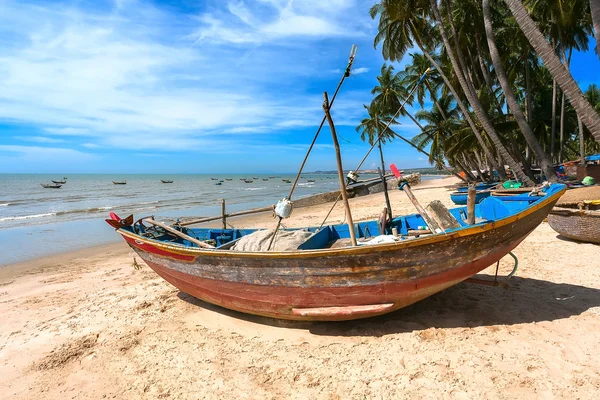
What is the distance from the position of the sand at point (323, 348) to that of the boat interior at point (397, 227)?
3.65 feet

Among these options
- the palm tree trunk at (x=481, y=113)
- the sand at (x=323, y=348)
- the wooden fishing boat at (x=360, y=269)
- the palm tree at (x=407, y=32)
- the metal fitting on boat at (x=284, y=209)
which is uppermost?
the palm tree at (x=407, y=32)

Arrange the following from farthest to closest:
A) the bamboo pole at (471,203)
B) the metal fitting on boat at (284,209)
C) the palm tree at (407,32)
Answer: the palm tree at (407,32)
the metal fitting on boat at (284,209)
the bamboo pole at (471,203)

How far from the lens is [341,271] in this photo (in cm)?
375

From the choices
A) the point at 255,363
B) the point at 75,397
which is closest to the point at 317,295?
the point at 255,363

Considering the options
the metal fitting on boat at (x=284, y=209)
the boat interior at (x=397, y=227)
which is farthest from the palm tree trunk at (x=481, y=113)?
the metal fitting on boat at (x=284, y=209)

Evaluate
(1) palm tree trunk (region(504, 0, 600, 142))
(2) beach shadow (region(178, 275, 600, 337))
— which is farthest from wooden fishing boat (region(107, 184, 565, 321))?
(1) palm tree trunk (region(504, 0, 600, 142))

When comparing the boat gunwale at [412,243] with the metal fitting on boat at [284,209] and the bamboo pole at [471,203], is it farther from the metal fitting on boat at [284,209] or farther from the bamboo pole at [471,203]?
the metal fitting on boat at [284,209]

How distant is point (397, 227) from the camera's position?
18.9 feet

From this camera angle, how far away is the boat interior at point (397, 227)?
14.2 ft

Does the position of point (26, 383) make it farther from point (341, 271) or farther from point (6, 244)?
point (6, 244)

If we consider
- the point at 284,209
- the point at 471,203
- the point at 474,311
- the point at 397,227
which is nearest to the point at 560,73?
the point at 397,227

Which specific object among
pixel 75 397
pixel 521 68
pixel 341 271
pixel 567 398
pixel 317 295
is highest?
pixel 521 68

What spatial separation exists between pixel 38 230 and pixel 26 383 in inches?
562

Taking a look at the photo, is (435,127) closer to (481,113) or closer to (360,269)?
(481,113)
